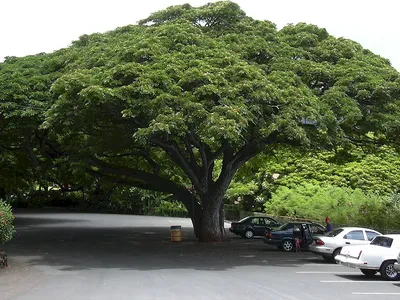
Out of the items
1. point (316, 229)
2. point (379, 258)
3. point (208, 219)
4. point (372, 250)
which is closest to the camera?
point (379, 258)

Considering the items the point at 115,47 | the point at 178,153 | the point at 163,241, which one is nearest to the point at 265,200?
the point at 163,241

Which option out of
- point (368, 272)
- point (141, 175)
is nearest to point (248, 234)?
point (141, 175)

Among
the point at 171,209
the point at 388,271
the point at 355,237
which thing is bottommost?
the point at 388,271

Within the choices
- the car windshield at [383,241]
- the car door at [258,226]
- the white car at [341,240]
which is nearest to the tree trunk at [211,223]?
the car door at [258,226]

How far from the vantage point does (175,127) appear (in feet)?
53.5

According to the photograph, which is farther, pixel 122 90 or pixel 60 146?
pixel 60 146

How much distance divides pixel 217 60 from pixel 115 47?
4.40 meters

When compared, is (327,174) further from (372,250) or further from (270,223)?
(372,250)

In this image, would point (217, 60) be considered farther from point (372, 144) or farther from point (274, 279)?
point (372, 144)

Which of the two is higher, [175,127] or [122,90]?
[122,90]

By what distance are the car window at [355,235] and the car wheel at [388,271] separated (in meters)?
4.11

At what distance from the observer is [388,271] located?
14945 millimetres

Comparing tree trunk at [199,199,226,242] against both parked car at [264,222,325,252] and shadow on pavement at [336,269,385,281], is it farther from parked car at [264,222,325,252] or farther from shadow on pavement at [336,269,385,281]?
shadow on pavement at [336,269,385,281]

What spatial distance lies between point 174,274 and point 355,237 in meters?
7.82
